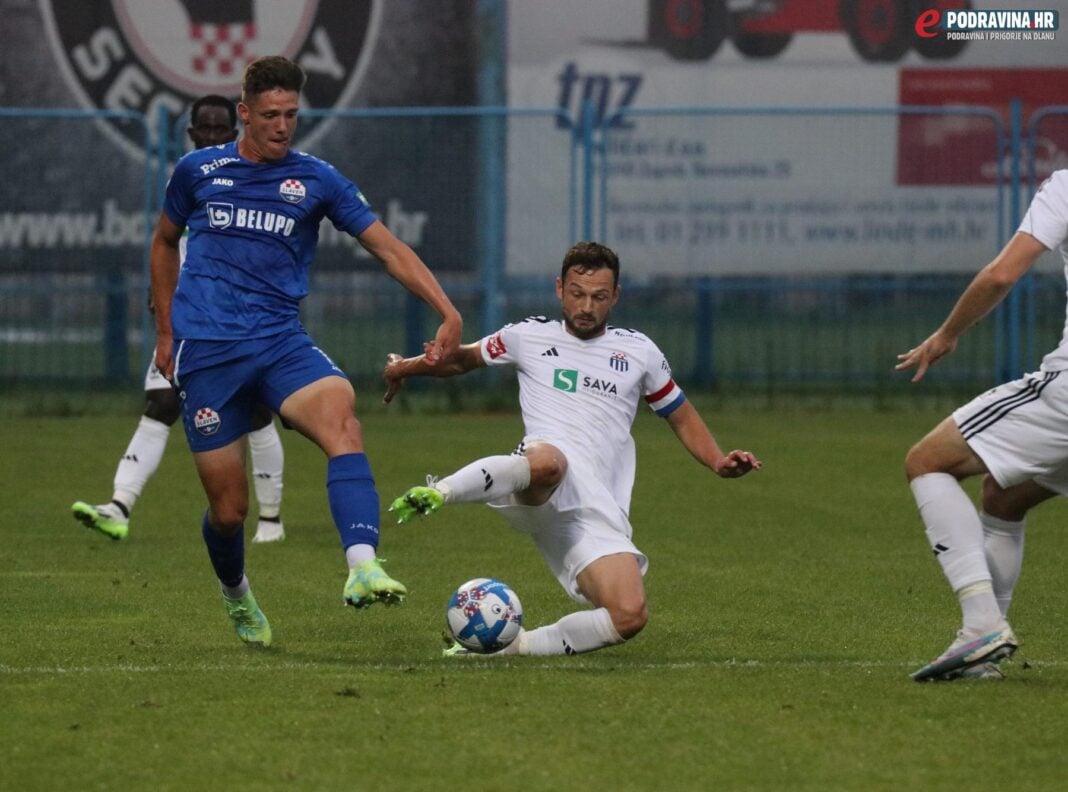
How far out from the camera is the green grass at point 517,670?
5438 millimetres

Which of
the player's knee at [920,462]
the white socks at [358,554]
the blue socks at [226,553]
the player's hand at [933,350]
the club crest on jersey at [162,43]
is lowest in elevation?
the blue socks at [226,553]

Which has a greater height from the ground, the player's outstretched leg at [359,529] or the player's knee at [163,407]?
the player's outstretched leg at [359,529]

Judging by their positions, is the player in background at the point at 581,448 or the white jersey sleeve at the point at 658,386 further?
the white jersey sleeve at the point at 658,386

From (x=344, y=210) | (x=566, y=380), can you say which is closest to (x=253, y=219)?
(x=344, y=210)

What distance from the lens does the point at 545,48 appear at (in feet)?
68.1

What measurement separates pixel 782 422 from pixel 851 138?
318 cm

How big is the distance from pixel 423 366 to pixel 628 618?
1190 mm

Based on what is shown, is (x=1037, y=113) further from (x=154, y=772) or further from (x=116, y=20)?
(x=154, y=772)

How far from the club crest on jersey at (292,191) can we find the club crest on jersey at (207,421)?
80 centimetres

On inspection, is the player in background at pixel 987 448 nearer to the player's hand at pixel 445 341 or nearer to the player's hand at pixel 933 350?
the player's hand at pixel 933 350

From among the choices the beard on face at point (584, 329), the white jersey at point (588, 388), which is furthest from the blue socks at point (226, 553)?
the beard on face at point (584, 329)

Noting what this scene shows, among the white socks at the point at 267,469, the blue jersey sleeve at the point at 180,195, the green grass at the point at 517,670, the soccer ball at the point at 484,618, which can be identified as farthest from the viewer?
the white socks at the point at 267,469

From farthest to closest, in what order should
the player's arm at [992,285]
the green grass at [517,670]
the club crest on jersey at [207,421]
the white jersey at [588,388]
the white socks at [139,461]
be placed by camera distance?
the white socks at [139,461], the white jersey at [588,388], the club crest on jersey at [207,421], the player's arm at [992,285], the green grass at [517,670]

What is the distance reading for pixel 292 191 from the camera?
7.25 metres
